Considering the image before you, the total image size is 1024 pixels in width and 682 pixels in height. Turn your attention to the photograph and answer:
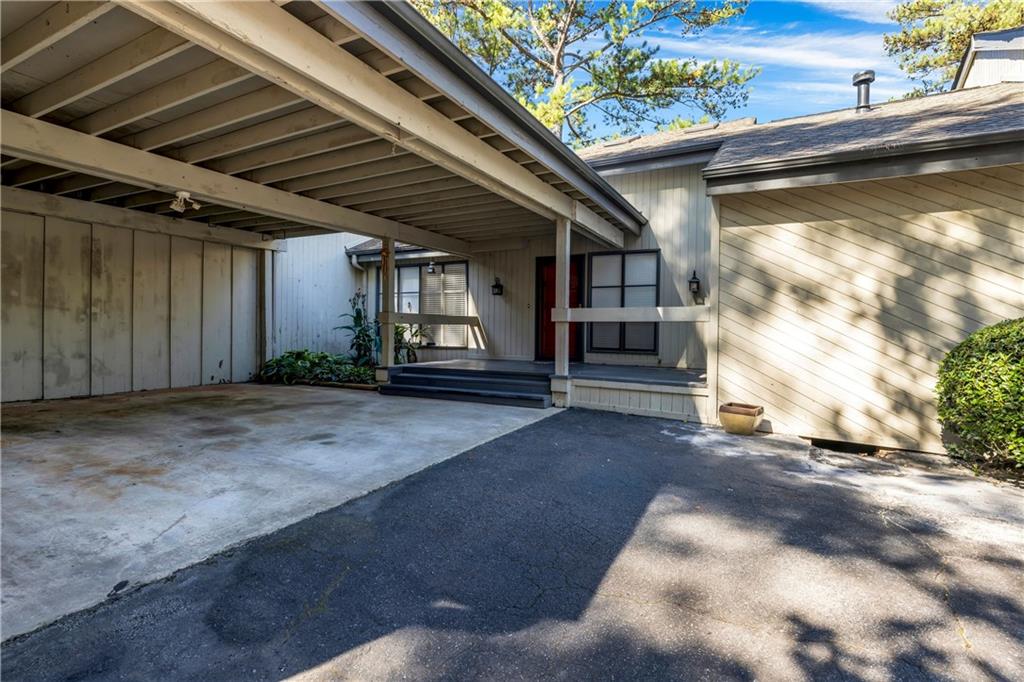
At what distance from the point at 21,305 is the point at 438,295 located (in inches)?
250

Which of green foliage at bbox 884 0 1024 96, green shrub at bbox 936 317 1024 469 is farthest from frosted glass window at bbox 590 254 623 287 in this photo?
green foliage at bbox 884 0 1024 96

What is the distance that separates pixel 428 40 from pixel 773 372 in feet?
14.9

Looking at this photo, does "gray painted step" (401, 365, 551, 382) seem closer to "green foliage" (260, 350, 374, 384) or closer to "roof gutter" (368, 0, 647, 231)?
"green foliage" (260, 350, 374, 384)

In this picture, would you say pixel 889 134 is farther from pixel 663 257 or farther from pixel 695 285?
pixel 663 257

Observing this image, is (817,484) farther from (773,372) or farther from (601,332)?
(601,332)

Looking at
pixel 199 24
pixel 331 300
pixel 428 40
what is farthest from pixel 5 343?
pixel 428 40

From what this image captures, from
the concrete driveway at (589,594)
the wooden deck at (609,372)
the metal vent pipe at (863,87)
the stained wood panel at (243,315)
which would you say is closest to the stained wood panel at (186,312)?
the stained wood panel at (243,315)

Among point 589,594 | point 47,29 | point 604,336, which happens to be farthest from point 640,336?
point 47,29

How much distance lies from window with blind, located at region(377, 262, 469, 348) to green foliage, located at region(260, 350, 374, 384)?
1.73m

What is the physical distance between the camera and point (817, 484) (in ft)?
11.5

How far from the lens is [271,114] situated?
13.7 feet

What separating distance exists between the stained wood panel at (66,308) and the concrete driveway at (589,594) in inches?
254

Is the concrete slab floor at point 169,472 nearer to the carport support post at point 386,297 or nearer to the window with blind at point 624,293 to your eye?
the carport support post at point 386,297

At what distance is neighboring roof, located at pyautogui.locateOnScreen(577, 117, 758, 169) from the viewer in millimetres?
7453
